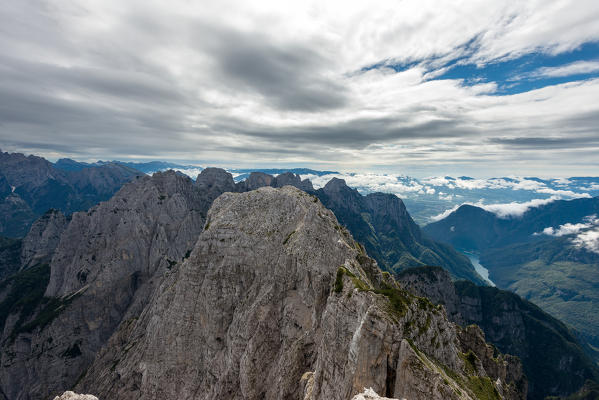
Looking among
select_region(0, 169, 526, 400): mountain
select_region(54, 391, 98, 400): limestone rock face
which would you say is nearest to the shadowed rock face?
select_region(0, 169, 526, 400): mountain

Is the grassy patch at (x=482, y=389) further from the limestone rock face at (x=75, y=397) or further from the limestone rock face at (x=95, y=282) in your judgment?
the limestone rock face at (x=95, y=282)

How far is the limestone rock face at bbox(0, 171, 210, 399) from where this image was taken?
12706 centimetres

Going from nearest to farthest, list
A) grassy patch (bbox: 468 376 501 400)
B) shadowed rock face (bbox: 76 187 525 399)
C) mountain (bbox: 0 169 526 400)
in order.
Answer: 1. shadowed rock face (bbox: 76 187 525 399)
2. mountain (bbox: 0 169 526 400)
3. grassy patch (bbox: 468 376 501 400)

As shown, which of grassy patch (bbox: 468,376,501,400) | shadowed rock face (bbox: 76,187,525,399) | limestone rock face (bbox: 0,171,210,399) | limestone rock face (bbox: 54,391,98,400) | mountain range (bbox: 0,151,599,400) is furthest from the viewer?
limestone rock face (bbox: 0,171,210,399)

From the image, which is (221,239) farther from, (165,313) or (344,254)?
(344,254)

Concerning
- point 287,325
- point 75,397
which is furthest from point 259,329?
point 75,397

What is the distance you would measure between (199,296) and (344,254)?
38.2m

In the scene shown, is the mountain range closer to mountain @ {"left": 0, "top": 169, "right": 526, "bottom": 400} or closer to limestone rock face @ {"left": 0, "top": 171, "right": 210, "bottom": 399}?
mountain @ {"left": 0, "top": 169, "right": 526, "bottom": 400}

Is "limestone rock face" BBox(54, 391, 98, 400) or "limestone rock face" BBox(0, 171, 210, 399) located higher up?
"limestone rock face" BBox(54, 391, 98, 400)

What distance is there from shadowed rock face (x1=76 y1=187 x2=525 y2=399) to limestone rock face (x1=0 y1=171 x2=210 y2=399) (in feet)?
139

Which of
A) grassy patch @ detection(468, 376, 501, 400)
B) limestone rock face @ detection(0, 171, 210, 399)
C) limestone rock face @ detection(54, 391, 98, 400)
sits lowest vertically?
limestone rock face @ detection(0, 171, 210, 399)

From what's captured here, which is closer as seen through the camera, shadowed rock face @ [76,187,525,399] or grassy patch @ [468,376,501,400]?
shadowed rock face @ [76,187,525,399]

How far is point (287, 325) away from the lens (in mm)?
54094

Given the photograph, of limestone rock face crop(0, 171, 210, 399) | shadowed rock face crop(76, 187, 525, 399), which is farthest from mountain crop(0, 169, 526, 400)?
limestone rock face crop(0, 171, 210, 399)
